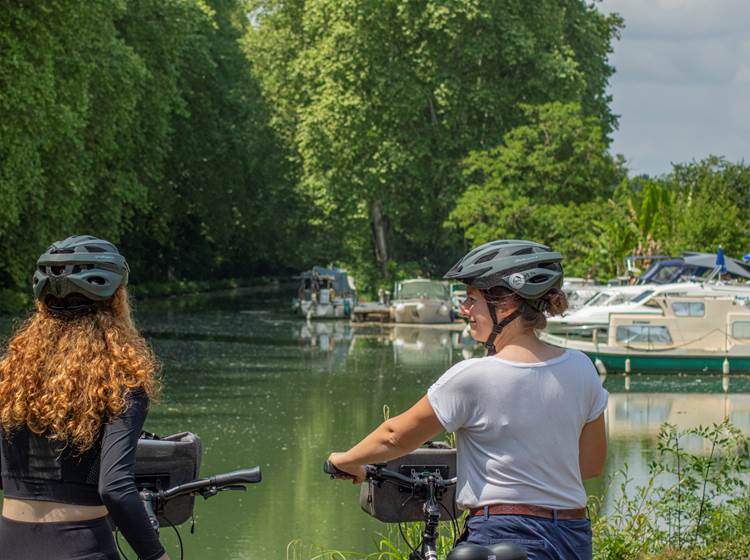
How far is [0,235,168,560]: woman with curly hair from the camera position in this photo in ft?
13.6

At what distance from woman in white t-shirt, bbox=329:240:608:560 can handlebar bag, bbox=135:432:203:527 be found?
2.34ft

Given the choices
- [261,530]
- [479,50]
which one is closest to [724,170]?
[479,50]

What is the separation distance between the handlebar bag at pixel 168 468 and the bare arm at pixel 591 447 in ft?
4.07

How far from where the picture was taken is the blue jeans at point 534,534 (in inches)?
169

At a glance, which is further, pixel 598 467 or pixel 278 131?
pixel 278 131

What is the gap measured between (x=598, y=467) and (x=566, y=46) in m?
54.7

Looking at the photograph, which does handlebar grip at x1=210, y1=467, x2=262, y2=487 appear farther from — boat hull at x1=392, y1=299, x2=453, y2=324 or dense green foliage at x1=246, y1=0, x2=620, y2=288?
dense green foliage at x1=246, y1=0, x2=620, y2=288

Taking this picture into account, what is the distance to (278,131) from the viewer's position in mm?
67875

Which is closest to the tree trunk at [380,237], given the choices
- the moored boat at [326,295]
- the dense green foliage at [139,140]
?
the moored boat at [326,295]

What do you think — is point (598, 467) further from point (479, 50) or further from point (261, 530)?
point (479, 50)

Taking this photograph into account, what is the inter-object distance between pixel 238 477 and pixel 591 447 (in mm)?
1106

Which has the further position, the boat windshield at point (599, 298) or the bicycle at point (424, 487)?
the boat windshield at point (599, 298)

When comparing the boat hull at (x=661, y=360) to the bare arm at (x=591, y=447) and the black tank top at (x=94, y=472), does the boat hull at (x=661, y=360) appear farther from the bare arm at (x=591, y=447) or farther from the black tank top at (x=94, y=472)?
the black tank top at (x=94, y=472)

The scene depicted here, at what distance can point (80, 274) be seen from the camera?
4.35 m
